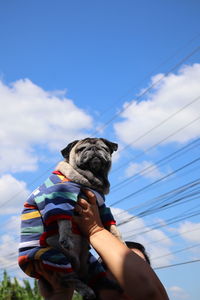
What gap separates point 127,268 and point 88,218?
75cm

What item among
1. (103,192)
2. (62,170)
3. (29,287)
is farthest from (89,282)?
(29,287)

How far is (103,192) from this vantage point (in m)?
3.41

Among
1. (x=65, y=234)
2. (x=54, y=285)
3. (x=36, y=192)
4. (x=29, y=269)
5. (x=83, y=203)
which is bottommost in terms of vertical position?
(x=54, y=285)

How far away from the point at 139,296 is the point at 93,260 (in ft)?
3.26

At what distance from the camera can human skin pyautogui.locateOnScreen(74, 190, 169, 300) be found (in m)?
2.21

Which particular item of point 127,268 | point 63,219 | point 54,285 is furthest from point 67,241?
point 127,268

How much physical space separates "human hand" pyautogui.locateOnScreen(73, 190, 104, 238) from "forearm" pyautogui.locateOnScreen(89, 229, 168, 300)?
37 cm

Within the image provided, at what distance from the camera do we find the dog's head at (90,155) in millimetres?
3389

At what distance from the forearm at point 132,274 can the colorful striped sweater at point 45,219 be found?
0.48m

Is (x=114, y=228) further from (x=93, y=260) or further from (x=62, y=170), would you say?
(x=62, y=170)

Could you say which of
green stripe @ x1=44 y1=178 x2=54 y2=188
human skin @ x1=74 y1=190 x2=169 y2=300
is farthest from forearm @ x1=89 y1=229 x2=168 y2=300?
green stripe @ x1=44 y1=178 x2=54 y2=188

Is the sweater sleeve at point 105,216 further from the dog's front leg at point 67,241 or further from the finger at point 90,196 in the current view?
the dog's front leg at point 67,241

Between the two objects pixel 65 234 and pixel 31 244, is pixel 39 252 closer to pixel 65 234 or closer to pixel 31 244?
pixel 31 244

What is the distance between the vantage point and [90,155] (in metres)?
3.38
